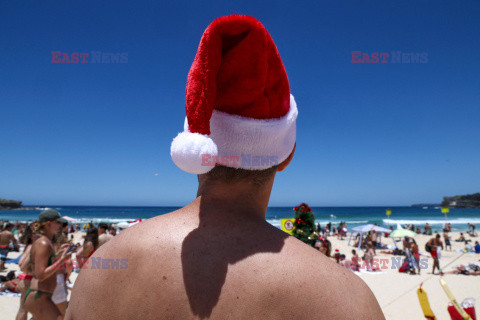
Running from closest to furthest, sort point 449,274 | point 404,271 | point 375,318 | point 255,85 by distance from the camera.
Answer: point 375,318, point 255,85, point 449,274, point 404,271

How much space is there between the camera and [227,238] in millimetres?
988

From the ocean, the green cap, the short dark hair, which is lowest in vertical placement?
the ocean

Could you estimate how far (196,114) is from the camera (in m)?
0.98

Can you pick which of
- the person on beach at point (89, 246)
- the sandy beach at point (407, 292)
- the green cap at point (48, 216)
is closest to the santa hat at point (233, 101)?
the green cap at point (48, 216)

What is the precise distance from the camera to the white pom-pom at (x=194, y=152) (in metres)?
0.97

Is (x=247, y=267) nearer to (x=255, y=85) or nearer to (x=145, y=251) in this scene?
(x=145, y=251)

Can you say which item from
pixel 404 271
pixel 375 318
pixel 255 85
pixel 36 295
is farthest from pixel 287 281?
pixel 404 271

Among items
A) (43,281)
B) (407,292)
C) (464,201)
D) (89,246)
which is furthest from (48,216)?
(464,201)

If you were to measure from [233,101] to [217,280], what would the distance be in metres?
0.64

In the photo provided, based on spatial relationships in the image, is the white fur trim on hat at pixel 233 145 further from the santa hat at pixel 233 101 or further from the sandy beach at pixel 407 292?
the sandy beach at pixel 407 292

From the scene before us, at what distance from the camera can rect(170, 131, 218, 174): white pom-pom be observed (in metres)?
0.97

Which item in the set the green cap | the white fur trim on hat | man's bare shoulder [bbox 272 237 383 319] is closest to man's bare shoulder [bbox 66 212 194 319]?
the white fur trim on hat

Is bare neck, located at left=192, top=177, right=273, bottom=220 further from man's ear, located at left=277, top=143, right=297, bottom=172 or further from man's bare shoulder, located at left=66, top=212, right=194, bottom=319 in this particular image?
man's ear, located at left=277, top=143, right=297, bottom=172

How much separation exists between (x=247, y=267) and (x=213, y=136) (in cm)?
50
